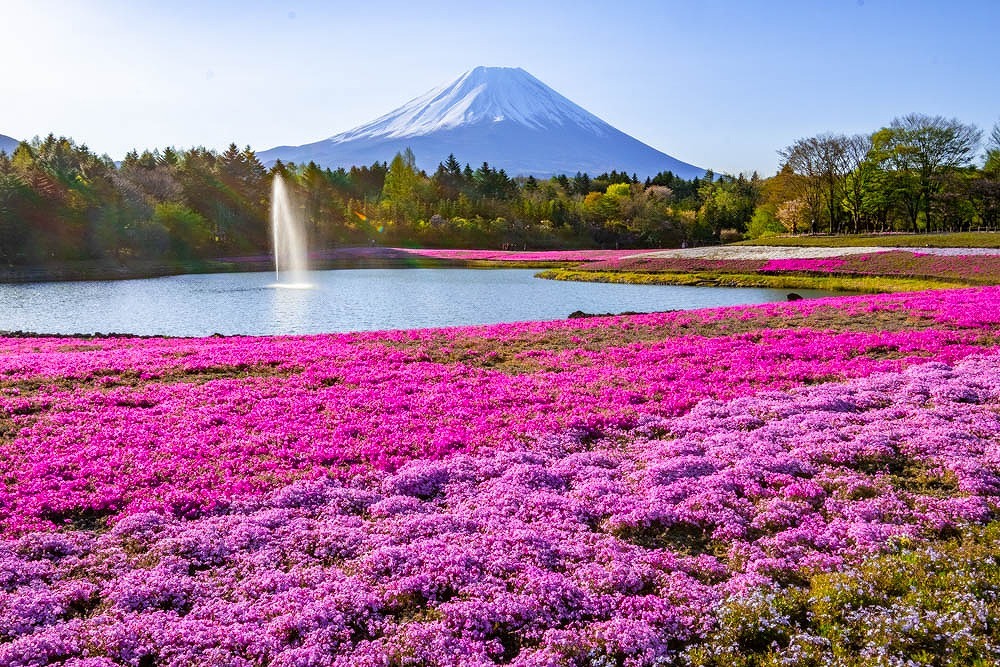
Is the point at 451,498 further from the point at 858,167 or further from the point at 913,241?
the point at 858,167

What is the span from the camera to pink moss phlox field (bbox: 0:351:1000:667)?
21.3ft

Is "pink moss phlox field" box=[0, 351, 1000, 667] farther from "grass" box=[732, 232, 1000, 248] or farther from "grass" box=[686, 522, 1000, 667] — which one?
"grass" box=[732, 232, 1000, 248]

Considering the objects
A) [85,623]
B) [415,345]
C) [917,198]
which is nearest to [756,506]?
[85,623]

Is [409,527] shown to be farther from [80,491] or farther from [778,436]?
[778,436]

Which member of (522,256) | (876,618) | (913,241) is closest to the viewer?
(876,618)

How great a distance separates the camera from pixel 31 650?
6.29 m

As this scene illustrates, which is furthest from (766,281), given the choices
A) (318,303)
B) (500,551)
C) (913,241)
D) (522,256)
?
(500,551)

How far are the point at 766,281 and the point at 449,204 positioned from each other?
90524mm

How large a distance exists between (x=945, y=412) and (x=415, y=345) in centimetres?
1593

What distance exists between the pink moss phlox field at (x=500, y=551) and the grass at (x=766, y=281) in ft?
Result: 128

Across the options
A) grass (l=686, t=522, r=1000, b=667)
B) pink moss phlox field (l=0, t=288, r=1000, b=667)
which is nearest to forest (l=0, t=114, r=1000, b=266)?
pink moss phlox field (l=0, t=288, r=1000, b=667)

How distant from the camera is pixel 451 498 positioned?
33.0 ft

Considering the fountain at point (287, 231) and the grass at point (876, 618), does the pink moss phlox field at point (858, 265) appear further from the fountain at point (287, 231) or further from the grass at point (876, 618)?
the fountain at point (287, 231)

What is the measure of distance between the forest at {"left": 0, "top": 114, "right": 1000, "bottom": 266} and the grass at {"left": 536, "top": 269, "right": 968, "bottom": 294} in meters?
53.0
